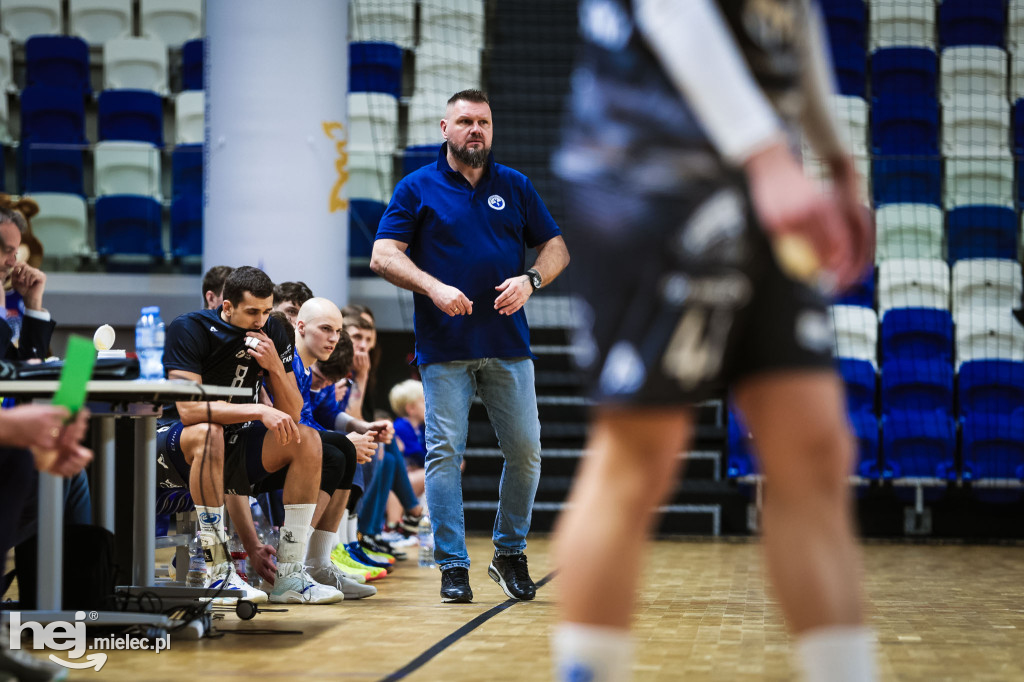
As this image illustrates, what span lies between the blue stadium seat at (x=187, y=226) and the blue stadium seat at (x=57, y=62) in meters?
1.92

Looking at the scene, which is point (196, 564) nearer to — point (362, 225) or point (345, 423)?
point (345, 423)

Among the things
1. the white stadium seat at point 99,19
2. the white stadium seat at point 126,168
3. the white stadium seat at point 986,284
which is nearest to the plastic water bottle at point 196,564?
the white stadium seat at point 126,168

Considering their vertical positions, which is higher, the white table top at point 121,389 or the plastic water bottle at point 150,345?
the plastic water bottle at point 150,345

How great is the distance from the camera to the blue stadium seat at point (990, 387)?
270 inches

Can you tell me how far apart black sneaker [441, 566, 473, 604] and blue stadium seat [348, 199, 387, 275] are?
411 cm

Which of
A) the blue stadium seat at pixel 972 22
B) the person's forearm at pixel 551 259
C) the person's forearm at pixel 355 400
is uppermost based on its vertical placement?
the blue stadium seat at pixel 972 22

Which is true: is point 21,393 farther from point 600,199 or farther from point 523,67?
point 523,67

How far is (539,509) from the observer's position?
6605mm

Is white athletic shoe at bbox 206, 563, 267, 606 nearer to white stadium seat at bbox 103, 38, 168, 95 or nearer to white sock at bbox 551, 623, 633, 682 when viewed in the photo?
white sock at bbox 551, 623, 633, 682

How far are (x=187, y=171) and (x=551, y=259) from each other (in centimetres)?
466

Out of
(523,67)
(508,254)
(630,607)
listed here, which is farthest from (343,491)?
(523,67)

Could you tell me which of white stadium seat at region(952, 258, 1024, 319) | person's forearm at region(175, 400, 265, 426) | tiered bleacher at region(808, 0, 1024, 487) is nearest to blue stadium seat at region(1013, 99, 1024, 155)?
tiered bleacher at region(808, 0, 1024, 487)

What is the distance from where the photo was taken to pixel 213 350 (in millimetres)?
3678
